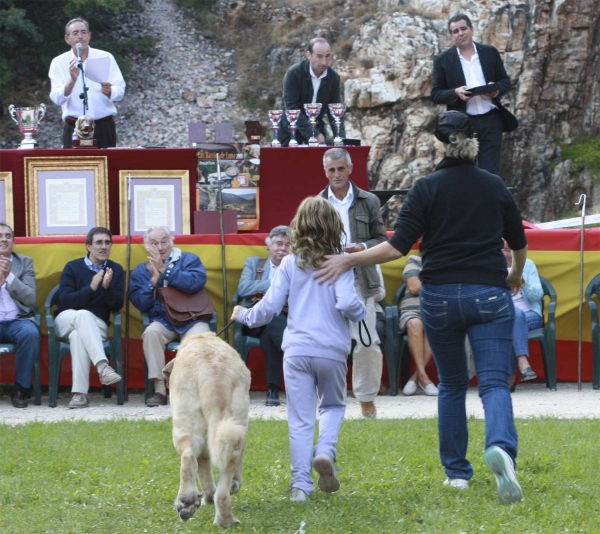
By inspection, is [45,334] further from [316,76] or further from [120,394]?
[316,76]

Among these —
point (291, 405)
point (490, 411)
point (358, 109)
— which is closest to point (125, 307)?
point (291, 405)

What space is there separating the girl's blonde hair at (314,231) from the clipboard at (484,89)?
17.3 feet

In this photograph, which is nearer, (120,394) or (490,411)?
(490,411)

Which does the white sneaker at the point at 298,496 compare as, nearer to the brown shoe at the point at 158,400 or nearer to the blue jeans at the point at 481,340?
the blue jeans at the point at 481,340

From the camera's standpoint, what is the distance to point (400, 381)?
9.82 metres

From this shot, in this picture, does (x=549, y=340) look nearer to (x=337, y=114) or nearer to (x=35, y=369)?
(x=337, y=114)

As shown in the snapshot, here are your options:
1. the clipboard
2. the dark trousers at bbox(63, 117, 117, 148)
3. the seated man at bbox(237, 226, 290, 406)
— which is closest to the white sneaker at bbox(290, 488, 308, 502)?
the seated man at bbox(237, 226, 290, 406)

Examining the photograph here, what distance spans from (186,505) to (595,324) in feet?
20.3

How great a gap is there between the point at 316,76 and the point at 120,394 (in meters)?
4.13

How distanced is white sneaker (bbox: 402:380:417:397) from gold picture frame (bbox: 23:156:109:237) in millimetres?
3447

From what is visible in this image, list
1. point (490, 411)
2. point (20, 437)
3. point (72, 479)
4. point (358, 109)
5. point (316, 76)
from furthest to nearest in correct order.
Answer: 1. point (358, 109)
2. point (316, 76)
3. point (20, 437)
4. point (72, 479)
5. point (490, 411)

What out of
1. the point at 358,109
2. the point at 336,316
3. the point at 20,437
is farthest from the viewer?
the point at 358,109

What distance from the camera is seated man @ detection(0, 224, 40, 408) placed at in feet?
29.8

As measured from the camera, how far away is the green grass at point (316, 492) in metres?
4.76
